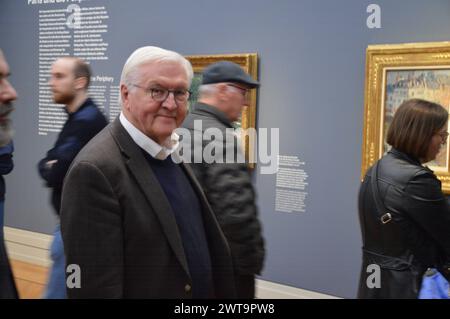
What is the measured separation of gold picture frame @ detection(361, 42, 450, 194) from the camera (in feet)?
3.68

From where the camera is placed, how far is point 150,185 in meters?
0.75

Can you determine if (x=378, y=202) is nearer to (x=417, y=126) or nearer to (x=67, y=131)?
(x=417, y=126)

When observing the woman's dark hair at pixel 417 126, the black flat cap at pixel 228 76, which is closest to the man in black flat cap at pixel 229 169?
the black flat cap at pixel 228 76

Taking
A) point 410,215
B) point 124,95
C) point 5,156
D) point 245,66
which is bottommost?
point 410,215

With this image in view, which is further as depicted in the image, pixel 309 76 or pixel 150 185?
pixel 309 76

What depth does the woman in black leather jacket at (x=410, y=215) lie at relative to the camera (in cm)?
93

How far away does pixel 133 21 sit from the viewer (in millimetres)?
990

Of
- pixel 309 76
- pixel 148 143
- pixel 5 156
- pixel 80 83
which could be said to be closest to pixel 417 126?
pixel 309 76

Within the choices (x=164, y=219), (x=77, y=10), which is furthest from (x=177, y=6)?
(x=164, y=219)

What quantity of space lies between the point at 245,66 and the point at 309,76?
0.17 metres

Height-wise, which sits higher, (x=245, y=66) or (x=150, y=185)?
(x=245, y=66)

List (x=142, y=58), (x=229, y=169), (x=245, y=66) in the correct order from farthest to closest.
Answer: (x=245, y=66)
(x=229, y=169)
(x=142, y=58)

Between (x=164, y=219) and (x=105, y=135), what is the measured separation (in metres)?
0.17
